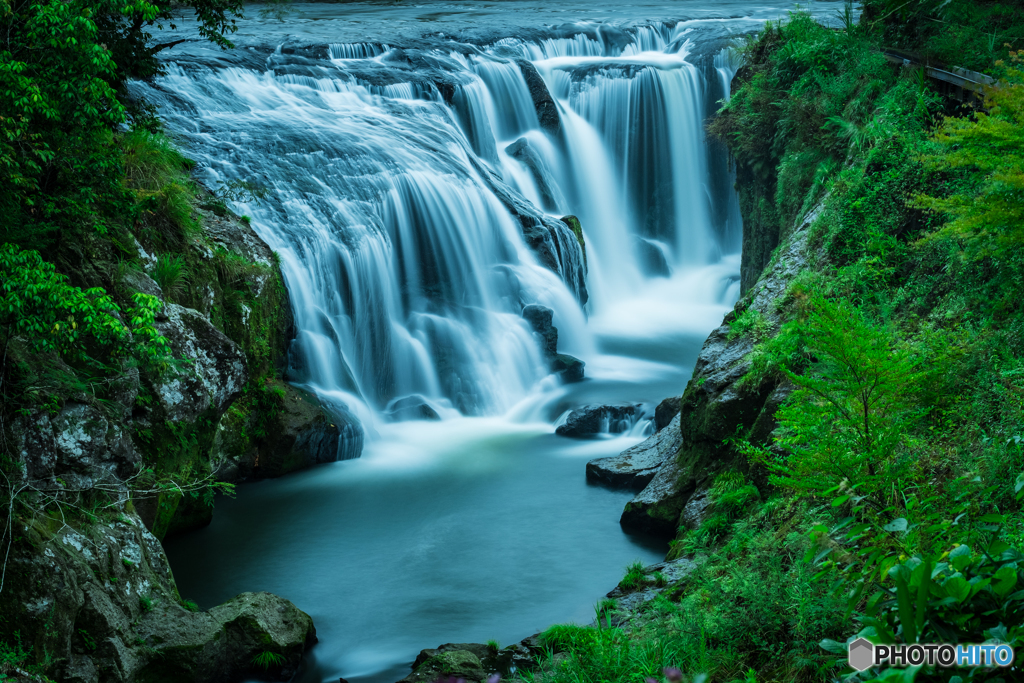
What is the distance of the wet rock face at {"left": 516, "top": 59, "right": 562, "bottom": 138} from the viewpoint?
60.6ft

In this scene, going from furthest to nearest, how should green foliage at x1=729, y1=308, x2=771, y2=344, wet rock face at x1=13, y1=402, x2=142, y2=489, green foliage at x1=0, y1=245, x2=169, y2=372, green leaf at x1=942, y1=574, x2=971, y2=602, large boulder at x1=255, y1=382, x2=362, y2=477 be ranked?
large boulder at x1=255, y1=382, x2=362, y2=477 → green foliage at x1=729, y1=308, x2=771, y2=344 → wet rock face at x1=13, y1=402, x2=142, y2=489 → green foliage at x1=0, y1=245, x2=169, y2=372 → green leaf at x1=942, y1=574, x2=971, y2=602

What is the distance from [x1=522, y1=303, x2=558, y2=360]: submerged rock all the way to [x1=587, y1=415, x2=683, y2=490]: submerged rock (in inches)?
139

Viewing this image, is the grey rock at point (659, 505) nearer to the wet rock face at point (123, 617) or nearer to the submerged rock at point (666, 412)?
the submerged rock at point (666, 412)

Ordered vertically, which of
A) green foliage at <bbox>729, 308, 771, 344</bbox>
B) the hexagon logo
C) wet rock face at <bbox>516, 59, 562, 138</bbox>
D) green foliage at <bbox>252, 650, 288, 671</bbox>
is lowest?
green foliage at <bbox>252, 650, 288, 671</bbox>

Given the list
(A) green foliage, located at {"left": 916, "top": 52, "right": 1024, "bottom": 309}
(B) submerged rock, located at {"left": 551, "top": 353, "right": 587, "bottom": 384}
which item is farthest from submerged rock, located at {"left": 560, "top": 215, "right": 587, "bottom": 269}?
(A) green foliage, located at {"left": 916, "top": 52, "right": 1024, "bottom": 309}

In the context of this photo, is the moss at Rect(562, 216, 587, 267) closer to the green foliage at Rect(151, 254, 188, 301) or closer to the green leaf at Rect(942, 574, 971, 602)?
the green foliage at Rect(151, 254, 188, 301)

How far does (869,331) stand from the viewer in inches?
198

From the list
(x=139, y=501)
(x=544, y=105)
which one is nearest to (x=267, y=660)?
(x=139, y=501)

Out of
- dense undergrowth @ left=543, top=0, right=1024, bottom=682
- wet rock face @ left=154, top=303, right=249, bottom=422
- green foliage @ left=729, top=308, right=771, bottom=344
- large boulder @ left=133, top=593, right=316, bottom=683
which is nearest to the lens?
dense undergrowth @ left=543, top=0, right=1024, bottom=682

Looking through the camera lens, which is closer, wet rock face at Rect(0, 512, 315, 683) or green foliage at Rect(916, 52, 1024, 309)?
green foliage at Rect(916, 52, 1024, 309)

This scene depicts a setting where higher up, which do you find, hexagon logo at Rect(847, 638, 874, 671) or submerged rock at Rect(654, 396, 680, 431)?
hexagon logo at Rect(847, 638, 874, 671)

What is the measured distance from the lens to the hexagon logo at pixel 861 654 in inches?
99.2

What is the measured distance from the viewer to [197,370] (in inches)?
301

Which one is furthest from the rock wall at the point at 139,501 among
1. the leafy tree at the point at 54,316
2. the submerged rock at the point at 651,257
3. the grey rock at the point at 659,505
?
the submerged rock at the point at 651,257
